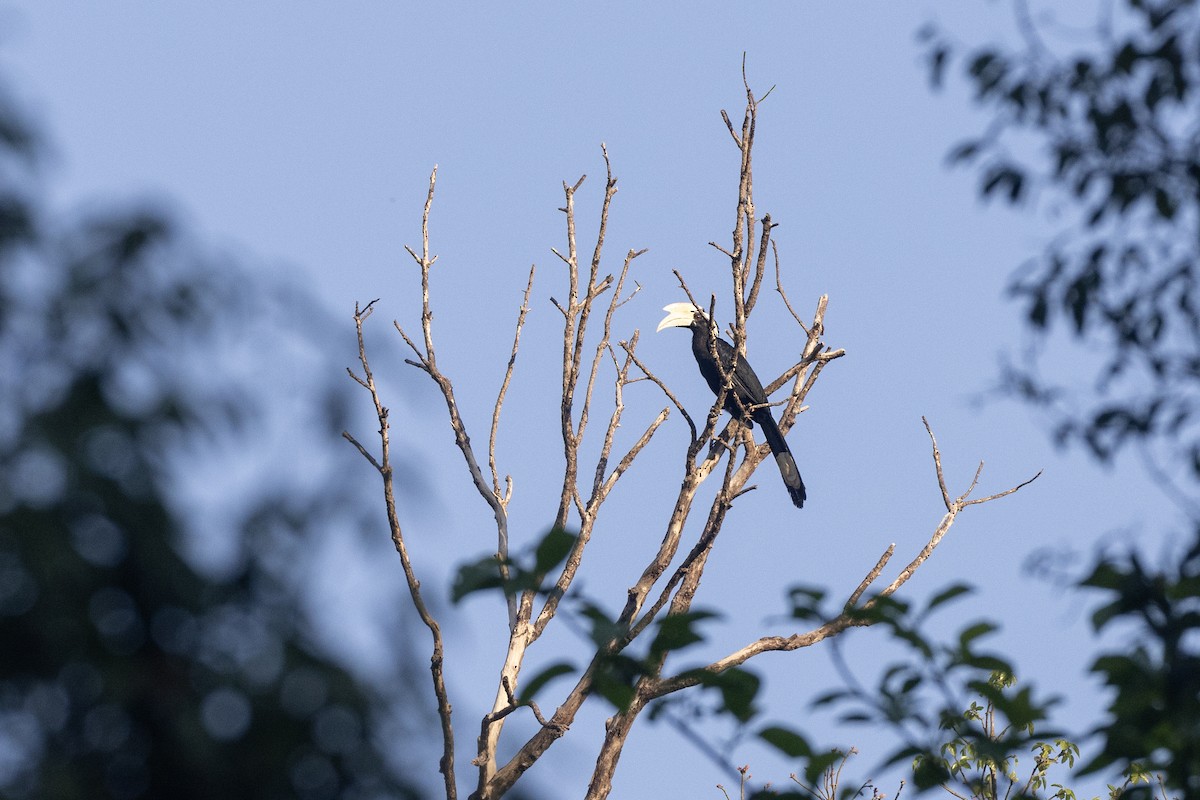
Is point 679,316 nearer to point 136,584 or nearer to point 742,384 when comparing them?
point 742,384

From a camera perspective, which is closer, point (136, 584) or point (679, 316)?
point (136, 584)

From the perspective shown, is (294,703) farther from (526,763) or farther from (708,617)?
(526,763)

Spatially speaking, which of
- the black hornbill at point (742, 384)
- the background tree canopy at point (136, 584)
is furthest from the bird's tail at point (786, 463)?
the background tree canopy at point (136, 584)

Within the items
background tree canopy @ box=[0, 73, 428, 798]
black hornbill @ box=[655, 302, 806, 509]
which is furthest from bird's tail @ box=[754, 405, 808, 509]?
background tree canopy @ box=[0, 73, 428, 798]

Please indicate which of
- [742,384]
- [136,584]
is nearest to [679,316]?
[742,384]

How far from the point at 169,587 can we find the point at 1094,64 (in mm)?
1890

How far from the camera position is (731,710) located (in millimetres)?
2104

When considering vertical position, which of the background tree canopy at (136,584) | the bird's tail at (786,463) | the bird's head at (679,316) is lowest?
the background tree canopy at (136,584)

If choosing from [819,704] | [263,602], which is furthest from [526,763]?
[263,602]

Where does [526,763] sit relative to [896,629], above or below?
above

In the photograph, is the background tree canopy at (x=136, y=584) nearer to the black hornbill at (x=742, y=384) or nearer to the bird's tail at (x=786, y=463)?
the black hornbill at (x=742, y=384)

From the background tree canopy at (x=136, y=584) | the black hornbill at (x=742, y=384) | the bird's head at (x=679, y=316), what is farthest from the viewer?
the bird's head at (x=679, y=316)

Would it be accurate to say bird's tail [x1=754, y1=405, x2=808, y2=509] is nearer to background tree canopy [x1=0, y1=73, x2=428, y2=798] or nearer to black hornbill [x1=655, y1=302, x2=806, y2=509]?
black hornbill [x1=655, y1=302, x2=806, y2=509]

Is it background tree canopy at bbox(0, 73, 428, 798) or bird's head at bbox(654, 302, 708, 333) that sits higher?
bird's head at bbox(654, 302, 708, 333)
